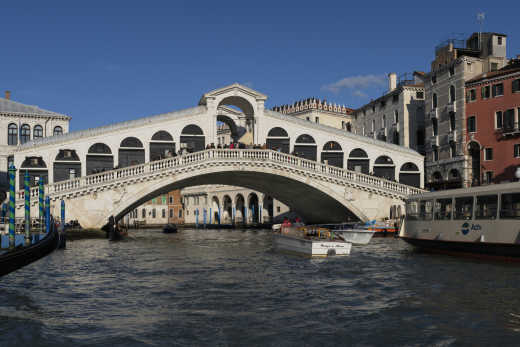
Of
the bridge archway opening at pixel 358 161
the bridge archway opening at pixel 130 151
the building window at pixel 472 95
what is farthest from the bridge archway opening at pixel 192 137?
the building window at pixel 472 95

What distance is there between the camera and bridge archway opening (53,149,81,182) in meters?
35.6

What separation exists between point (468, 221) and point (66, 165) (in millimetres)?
25494

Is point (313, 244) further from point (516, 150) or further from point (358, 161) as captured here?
point (358, 161)

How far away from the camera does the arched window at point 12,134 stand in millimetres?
44844

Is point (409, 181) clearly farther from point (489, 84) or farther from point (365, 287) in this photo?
point (365, 287)

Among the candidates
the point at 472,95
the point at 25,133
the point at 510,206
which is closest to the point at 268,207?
the point at 25,133

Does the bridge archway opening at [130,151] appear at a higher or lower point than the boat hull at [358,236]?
higher

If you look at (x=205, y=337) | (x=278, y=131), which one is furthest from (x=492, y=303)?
(x=278, y=131)

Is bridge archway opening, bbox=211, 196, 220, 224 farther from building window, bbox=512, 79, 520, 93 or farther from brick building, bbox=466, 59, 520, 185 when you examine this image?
building window, bbox=512, 79, 520, 93

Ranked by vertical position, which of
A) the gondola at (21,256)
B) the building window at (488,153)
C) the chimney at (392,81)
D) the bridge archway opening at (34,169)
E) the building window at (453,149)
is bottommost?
the gondola at (21,256)

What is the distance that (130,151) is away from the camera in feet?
122

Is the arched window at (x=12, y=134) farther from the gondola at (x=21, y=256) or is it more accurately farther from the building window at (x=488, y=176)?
the building window at (x=488, y=176)

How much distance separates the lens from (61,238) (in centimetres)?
2492

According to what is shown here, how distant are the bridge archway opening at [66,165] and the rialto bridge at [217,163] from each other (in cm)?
6
